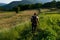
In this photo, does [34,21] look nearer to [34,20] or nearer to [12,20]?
[34,20]

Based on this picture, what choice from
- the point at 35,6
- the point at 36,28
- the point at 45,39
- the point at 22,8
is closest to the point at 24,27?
the point at 36,28

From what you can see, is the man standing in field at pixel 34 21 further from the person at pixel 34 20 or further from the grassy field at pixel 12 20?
the grassy field at pixel 12 20

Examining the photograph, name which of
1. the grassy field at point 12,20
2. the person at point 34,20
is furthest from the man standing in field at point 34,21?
the grassy field at point 12,20

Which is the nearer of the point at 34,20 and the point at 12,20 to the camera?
the point at 34,20

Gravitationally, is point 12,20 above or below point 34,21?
below

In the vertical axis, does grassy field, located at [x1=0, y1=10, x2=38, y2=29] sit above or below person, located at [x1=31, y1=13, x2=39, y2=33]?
below

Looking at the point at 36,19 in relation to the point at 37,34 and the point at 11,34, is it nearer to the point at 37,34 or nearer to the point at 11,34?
the point at 37,34

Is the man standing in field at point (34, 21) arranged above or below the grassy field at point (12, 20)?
above

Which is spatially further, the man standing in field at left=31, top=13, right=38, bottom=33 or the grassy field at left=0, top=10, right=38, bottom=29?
the grassy field at left=0, top=10, right=38, bottom=29

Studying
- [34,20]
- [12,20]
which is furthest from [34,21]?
[12,20]

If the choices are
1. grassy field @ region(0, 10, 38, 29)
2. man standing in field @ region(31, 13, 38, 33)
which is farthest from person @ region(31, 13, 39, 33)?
grassy field @ region(0, 10, 38, 29)

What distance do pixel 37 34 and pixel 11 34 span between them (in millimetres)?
1947

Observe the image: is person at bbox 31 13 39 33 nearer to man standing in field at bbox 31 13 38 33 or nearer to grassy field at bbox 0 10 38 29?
man standing in field at bbox 31 13 38 33

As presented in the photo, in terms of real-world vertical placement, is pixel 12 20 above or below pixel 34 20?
below
